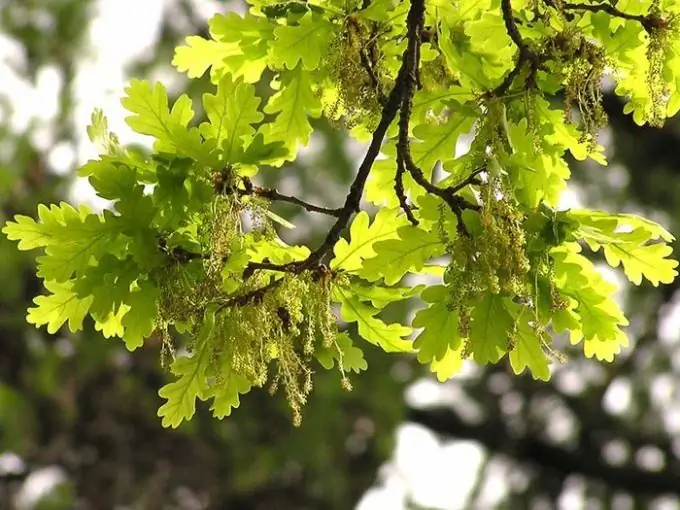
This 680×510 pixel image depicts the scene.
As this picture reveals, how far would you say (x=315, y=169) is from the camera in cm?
424

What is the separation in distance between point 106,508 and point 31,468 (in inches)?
14.1

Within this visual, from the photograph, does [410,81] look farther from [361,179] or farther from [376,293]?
[376,293]

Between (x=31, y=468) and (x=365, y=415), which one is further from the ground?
(x=365, y=415)

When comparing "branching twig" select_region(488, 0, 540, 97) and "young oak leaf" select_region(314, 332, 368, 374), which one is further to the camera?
"young oak leaf" select_region(314, 332, 368, 374)

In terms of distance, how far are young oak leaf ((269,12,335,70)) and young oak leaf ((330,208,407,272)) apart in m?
0.22

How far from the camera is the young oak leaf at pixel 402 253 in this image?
1.24 meters

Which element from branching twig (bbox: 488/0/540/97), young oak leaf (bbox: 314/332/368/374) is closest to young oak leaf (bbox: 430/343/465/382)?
young oak leaf (bbox: 314/332/368/374)

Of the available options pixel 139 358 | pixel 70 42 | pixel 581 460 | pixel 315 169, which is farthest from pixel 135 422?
pixel 581 460

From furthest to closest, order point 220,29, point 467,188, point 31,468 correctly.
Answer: point 31,468 < point 220,29 < point 467,188

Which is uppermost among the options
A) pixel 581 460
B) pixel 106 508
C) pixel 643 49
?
pixel 581 460

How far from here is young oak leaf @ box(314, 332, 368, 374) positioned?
136cm

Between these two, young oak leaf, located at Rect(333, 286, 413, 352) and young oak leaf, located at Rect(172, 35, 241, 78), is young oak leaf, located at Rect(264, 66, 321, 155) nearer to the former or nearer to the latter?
young oak leaf, located at Rect(172, 35, 241, 78)

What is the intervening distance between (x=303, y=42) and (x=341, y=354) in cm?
43

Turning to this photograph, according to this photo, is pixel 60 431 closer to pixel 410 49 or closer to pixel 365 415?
pixel 365 415
